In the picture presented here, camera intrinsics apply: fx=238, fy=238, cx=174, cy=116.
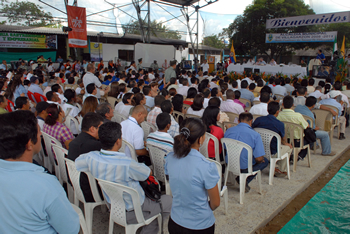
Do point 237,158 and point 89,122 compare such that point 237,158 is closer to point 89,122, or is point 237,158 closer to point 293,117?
point 293,117

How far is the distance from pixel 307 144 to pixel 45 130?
12.8 ft

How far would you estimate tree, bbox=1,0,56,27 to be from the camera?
13.1 metres

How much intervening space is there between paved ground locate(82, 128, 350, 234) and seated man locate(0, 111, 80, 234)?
146 centimetres

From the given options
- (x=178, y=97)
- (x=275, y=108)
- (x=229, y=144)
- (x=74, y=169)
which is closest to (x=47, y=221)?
(x=74, y=169)

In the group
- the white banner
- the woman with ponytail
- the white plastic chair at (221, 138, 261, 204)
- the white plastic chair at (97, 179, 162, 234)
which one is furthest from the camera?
the white banner

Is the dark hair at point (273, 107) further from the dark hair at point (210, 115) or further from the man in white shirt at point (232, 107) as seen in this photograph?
the man in white shirt at point (232, 107)

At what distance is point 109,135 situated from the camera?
189 centimetres

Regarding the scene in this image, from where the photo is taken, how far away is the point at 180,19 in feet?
57.8

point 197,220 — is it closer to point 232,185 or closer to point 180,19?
point 232,185

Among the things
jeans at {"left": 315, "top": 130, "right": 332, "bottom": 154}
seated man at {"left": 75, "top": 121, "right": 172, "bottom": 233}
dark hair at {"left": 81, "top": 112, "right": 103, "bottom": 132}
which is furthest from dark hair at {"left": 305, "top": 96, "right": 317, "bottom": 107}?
dark hair at {"left": 81, "top": 112, "right": 103, "bottom": 132}

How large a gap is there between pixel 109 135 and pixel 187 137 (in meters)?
0.64

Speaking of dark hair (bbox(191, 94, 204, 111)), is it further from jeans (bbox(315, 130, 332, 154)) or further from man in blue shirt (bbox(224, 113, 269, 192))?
jeans (bbox(315, 130, 332, 154))

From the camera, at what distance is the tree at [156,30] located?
16188 millimetres

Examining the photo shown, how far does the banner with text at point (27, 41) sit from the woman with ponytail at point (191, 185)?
1696 centimetres
